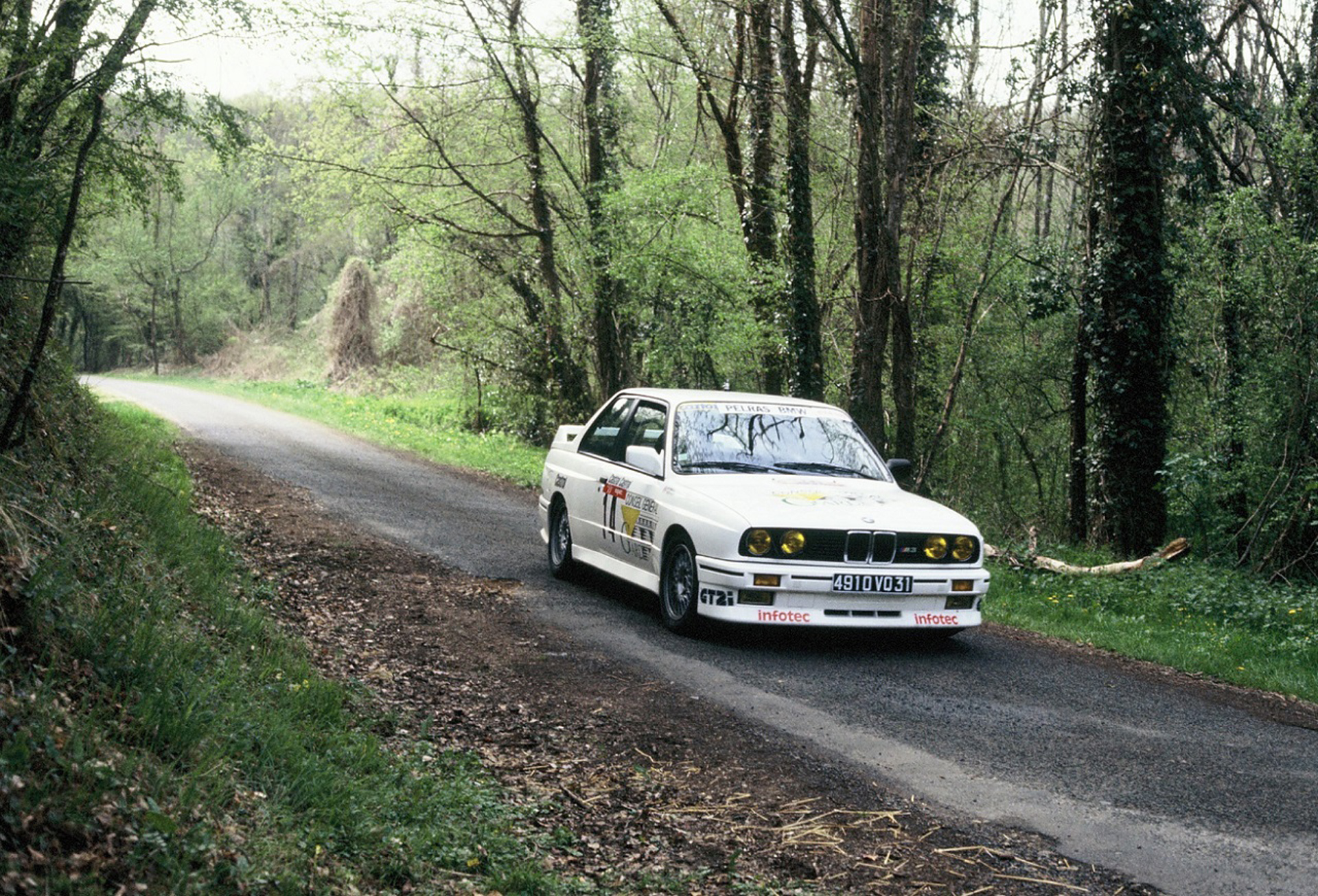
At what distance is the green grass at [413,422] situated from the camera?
2220 cm

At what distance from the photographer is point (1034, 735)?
250 inches

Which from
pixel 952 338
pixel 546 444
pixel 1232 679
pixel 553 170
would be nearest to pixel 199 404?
pixel 546 444

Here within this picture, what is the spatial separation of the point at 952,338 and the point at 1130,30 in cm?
916

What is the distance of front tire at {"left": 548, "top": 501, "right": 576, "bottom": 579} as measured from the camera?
10.8m

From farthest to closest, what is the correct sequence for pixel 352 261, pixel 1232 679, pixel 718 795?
1. pixel 352 261
2. pixel 1232 679
3. pixel 718 795

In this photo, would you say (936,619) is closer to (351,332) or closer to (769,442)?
(769,442)

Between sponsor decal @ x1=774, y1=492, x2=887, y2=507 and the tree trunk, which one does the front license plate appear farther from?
the tree trunk

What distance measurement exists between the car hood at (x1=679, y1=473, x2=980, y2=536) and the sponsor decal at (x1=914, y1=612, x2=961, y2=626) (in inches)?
22.2

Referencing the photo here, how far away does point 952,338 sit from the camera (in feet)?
80.0

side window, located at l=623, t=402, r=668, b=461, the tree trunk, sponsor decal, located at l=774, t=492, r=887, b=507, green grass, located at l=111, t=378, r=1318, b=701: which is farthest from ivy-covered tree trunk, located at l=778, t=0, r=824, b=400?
sponsor decal, located at l=774, t=492, r=887, b=507

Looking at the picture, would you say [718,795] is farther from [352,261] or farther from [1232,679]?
[352,261]

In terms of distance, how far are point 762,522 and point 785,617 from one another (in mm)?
651

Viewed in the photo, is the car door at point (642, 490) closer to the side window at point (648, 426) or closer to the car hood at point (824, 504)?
the side window at point (648, 426)

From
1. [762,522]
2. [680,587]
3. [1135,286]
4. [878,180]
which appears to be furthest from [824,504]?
[1135,286]
